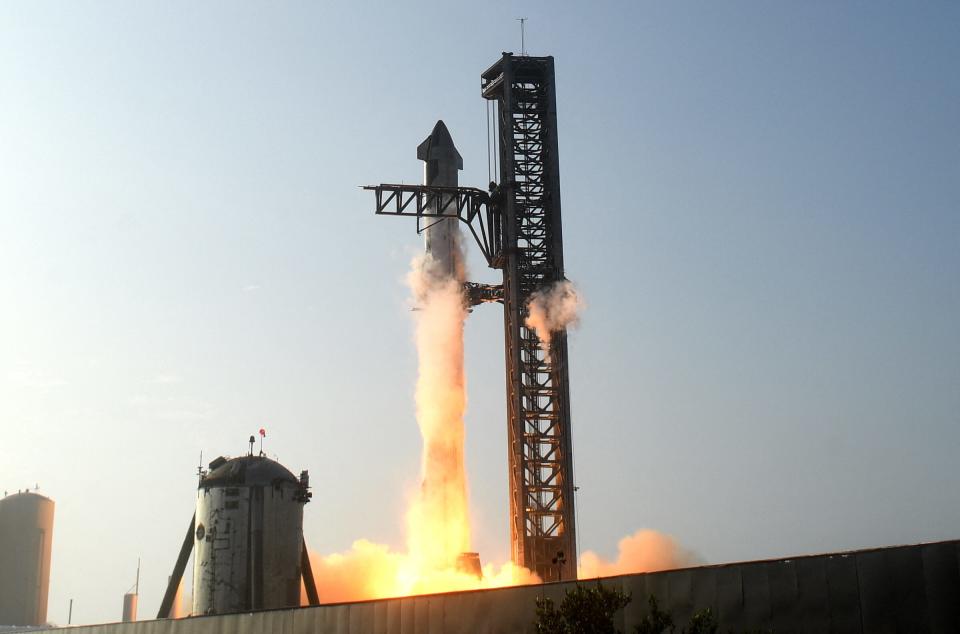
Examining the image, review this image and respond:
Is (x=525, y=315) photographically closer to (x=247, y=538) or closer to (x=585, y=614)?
(x=247, y=538)

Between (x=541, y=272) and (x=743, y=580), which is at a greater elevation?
(x=541, y=272)

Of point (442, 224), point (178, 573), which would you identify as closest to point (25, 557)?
point (178, 573)

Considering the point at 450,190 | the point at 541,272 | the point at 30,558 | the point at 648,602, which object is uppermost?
the point at 450,190

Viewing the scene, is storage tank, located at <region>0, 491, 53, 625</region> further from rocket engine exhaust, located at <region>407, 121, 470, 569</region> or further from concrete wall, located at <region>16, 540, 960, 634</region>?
concrete wall, located at <region>16, 540, 960, 634</region>

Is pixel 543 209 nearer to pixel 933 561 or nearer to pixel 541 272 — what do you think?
pixel 541 272

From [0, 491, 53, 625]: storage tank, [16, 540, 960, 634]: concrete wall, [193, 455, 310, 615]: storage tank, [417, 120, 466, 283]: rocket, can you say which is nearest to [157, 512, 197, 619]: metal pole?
[193, 455, 310, 615]: storage tank

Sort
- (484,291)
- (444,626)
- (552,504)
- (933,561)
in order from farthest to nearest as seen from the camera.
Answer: (484,291), (552,504), (444,626), (933,561)

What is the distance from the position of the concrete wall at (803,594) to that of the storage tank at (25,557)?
260 ft

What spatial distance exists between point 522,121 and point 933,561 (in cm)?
4439

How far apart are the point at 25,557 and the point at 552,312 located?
205 feet

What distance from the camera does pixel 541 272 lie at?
6325 centimetres

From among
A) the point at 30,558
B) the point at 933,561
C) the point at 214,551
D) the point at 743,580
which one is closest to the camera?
the point at 933,561

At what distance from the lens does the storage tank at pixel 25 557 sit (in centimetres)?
10131

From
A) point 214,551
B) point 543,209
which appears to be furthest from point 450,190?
point 214,551
